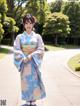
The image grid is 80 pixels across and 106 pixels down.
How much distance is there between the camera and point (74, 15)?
78.8 metres

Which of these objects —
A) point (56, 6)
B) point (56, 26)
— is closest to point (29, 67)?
point (56, 26)

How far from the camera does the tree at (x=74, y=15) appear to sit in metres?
77.1

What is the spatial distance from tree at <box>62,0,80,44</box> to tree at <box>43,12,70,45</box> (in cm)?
494

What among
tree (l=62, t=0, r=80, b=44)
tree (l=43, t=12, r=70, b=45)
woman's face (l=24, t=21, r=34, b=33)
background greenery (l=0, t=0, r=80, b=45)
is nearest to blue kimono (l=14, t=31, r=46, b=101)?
woman's face (l=24, t=21, r=34, b=33)

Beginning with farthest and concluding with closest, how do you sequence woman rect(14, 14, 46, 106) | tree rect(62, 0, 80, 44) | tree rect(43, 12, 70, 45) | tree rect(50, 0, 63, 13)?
tree rect(50, 0, 63, 13)
tree rect(62, 0, 80, 44)
tree rect(43, 12, 70, 45)
woman rect(14, 14, 46, 106)

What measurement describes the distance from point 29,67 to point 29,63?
0.09m

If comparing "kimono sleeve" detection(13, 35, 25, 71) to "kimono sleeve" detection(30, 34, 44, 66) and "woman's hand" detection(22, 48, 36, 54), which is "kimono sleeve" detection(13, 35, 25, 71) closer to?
Result: "woman's hand" detection(22, 48, 36, 54)

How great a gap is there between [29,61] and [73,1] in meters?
75.3

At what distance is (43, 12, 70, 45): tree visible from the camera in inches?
2763

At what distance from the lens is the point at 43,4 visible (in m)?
68.2

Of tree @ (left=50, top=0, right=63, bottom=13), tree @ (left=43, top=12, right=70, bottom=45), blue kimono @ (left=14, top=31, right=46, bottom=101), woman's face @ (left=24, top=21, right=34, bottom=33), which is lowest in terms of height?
tree @ (left=43, top=12, right=70, bottom=45)

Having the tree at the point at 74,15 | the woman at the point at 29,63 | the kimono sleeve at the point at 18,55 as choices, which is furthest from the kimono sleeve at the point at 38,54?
the tree at the point at 74,15

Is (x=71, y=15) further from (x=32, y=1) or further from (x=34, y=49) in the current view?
(x=34, y=49)

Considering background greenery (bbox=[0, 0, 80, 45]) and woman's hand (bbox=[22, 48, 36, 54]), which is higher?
woman's hand (bbox=[22, 48, 36, 54])
